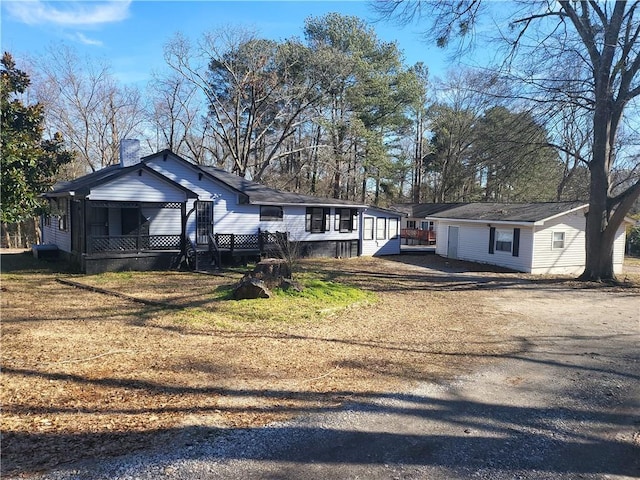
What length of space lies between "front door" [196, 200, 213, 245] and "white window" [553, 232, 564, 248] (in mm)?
15772

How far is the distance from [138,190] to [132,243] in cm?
195

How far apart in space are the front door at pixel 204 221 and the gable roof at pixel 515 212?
43.1 feet

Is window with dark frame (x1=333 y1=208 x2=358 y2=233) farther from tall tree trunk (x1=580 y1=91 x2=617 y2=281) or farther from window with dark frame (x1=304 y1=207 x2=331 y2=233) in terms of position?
tall tree trunk (x1=580 y1=91 x2=617 y2=281)

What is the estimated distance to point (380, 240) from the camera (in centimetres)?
2512

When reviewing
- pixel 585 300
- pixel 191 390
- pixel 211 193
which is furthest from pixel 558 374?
pixel 211 193

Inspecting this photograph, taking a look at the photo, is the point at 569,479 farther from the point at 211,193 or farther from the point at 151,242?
the point at 211,193

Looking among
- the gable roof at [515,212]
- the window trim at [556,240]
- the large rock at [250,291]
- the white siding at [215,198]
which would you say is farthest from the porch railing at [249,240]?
the window trim at [556,240]

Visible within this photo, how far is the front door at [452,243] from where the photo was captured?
80.3 ft

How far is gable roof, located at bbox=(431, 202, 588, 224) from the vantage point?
64.9 feet

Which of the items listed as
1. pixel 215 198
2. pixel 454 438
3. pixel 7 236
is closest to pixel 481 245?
pixel 215 198

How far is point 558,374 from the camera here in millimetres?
6203

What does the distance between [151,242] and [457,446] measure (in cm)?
1531

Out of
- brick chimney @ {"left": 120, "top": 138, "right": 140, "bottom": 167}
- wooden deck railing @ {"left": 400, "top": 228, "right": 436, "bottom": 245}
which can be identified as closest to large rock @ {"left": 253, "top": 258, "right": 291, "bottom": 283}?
brick chimney @ {"left": 120, "top": 138, "right": 140, "bottom": 167}

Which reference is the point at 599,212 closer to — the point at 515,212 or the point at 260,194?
the point at 515,212
